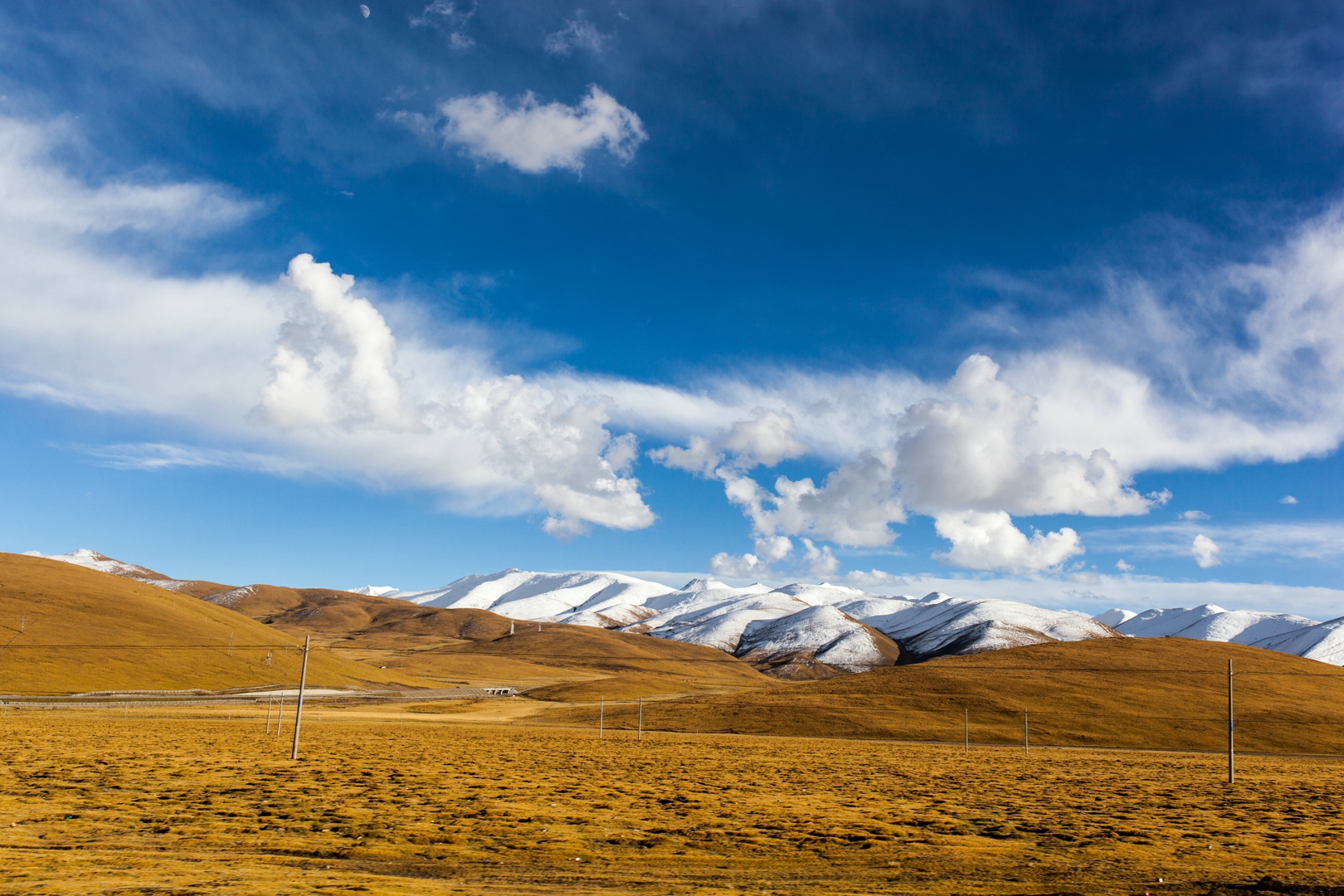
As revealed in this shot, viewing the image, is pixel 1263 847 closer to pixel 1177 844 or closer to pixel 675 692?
pixel 1177 844

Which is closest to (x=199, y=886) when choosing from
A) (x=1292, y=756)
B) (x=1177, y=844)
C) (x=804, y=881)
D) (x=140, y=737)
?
(x=804, y=881)

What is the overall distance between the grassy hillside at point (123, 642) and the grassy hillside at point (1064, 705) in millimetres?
73407

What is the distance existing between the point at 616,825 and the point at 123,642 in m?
157

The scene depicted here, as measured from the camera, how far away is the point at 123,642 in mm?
146000

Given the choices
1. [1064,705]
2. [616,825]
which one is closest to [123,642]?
[1064,705]

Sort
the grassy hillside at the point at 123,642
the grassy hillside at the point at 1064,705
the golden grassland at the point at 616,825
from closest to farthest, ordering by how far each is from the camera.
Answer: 1. the golden grassland at the point at 616,825
2. the grassy hillside at the point at 1064,705
3. the grassy hillside at the point at 123,642

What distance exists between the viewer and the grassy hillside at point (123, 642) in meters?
128

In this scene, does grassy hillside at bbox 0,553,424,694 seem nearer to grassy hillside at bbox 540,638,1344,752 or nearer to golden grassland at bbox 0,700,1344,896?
grassy hillside at bbox 540,638,1344,752

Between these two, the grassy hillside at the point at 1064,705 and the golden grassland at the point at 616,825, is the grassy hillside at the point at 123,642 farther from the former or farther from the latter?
the golden grassland at the point at 616,825

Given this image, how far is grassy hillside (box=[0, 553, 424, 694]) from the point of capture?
128 m

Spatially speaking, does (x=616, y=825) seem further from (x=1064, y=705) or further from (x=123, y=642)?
(x=123, y=642)

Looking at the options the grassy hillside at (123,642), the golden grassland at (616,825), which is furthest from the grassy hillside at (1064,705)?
the grassy hillside at (123,642)

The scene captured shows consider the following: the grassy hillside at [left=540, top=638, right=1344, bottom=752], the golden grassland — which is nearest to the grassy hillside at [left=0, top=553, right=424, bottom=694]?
the grassy hillside at [left=540, top=638, right=1344, bottom=752]

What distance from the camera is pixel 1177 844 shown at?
24312mm
